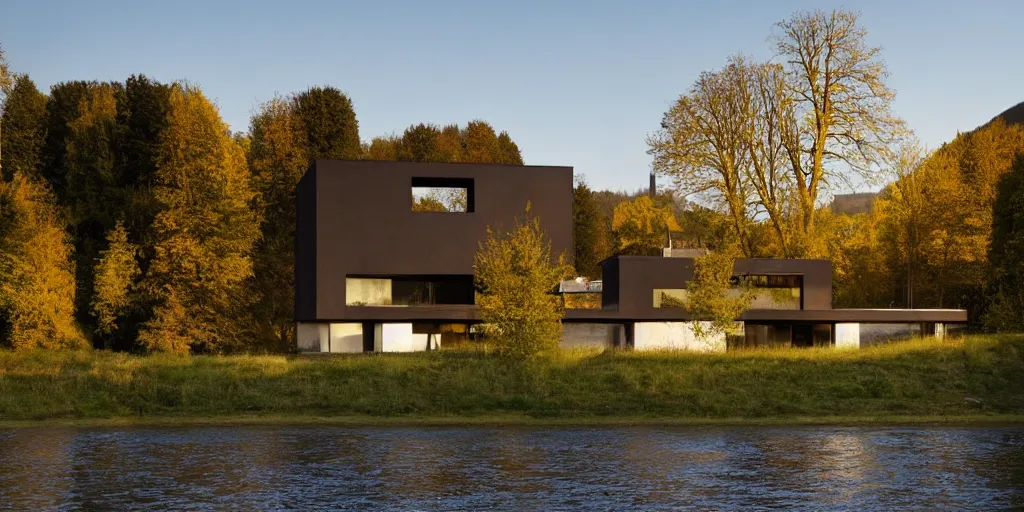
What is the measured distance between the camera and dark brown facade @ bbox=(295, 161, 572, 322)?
5050 centimetres

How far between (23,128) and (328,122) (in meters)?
18.8

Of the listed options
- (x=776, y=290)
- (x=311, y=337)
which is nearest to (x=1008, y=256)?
(x=776, y=290)

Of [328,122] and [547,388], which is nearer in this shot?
[547,388]

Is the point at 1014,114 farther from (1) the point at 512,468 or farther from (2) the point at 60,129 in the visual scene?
(1) the point at 512,468

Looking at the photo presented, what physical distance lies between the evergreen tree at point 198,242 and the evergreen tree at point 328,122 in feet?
34.7

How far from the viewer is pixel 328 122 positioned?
235ft

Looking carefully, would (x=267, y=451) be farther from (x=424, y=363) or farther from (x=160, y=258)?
(x=160, y=258)

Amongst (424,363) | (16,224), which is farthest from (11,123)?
(424,363)

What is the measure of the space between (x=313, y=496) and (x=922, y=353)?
2822 centimetres

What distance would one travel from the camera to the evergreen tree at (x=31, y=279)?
5519cm

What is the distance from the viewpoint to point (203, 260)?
5762 centimetres

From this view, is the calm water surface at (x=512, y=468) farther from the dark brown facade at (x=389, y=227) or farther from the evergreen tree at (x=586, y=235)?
the evergreen tree at (x=586, y=235)

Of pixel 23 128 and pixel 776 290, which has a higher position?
pixel 23 128

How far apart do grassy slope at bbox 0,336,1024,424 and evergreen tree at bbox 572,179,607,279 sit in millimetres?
49937
